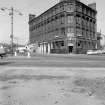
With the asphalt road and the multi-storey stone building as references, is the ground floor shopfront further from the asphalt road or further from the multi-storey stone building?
the asphalt road

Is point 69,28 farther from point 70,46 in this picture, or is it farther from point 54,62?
point 54,62

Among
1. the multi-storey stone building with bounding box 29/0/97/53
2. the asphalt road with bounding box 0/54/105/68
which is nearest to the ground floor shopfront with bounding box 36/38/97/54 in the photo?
the multi-storey stone building with bounding box 29/0/97/53

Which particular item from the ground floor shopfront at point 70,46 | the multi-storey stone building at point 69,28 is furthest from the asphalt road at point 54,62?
the multi-storey stone building at point 69,28

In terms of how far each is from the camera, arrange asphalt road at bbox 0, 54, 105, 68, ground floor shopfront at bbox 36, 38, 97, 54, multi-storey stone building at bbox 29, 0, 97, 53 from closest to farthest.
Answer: asphalt road at bbox 0, 54, 105, 68, ground floor shopfront at bbox 36, 38, 97, 54, multi-storey stone building at bbox 29, 0, 97, 53

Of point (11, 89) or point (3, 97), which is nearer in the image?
point (3, 97)

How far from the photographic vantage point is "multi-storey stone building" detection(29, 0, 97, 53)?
Result: 47.3 m

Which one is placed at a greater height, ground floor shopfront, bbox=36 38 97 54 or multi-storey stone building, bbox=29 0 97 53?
multi-storey stone building, bbox=29 0 97 53

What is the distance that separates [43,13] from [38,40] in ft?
39.9

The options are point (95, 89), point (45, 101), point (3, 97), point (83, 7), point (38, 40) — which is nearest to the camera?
point (45, 101)

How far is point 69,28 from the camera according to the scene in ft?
156

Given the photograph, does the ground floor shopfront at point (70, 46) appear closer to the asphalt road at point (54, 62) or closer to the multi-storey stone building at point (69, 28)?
the multi-storey stone building at point (69, 28)

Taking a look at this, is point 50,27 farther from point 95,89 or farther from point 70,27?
point 95,89

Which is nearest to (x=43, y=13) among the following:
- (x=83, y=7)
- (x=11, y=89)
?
(x=83, y=7)

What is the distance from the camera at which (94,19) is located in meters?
57.6
